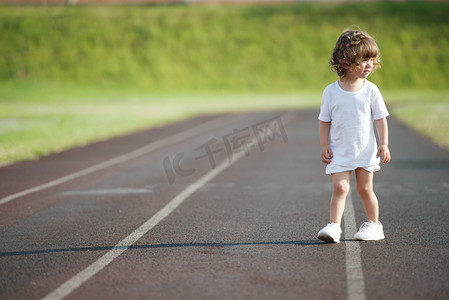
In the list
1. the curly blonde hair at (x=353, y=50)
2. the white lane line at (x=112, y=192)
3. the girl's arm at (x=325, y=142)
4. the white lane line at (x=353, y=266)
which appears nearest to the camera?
the white lane line at (x=353, y=266)

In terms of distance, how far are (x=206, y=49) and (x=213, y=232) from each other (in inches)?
3211

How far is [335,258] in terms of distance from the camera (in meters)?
5.53

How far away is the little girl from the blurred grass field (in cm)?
6371

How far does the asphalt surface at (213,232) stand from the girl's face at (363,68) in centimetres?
168

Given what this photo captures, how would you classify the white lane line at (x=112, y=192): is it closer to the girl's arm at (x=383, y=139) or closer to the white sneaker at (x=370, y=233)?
the white sneaker at (x=370, y=233)

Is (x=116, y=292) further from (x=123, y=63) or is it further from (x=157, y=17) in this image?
(x=157, y=17)

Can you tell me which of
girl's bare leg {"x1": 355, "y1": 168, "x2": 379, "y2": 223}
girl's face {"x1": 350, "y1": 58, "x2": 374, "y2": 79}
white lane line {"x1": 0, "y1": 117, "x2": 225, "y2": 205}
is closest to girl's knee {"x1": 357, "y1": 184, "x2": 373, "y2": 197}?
girl's bare leg {"x1": 355, "y1": 168, "x2": 379, "y2": 223}

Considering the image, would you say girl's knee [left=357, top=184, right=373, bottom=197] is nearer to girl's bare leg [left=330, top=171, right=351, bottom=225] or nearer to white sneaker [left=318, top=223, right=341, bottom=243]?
girl's bare leg [left=330, top=171, right=351, bottom=225]

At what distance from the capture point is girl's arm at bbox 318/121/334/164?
6023mm

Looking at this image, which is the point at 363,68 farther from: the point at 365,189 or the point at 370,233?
the point at 370,233

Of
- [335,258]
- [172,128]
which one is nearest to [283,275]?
[335,258]

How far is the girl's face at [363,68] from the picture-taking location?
19.1 ft

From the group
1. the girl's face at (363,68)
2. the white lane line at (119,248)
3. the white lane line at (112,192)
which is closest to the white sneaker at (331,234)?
the girl's face at (363,68)

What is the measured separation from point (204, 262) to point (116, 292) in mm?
1078
